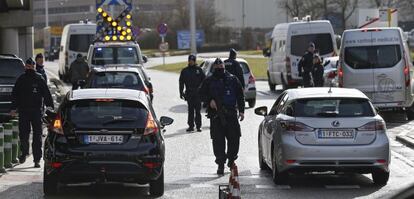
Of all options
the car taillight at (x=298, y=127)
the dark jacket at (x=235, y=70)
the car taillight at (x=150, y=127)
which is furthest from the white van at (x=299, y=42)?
the car taillight at (x=150, y=127)

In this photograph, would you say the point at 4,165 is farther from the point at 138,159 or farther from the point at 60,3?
the point at 60,3

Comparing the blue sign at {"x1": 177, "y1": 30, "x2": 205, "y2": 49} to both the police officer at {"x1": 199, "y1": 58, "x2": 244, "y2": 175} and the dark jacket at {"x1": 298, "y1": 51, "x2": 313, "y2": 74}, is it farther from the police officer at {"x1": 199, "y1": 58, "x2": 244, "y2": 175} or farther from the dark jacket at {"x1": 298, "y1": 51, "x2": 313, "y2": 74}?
the police officer at {"x1": 199, "y1": 58, "x2": 244, "y2": 175}

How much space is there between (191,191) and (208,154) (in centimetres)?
465

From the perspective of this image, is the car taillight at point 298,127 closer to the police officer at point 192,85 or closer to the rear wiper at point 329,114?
the rear wiper at point 329,114

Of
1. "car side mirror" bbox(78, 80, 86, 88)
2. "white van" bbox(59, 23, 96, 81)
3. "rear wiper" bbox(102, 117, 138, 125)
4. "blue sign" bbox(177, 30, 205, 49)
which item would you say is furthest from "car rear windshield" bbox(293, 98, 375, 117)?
"blue sign" bbox(177, 30, 205, 49)

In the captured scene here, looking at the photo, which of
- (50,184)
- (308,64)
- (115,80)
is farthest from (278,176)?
(308,64)

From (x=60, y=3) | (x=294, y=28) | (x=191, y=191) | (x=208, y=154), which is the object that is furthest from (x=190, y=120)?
(x=60, y=3)

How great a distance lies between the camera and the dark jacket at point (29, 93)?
51.5ft

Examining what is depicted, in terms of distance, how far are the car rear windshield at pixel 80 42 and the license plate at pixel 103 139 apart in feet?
114

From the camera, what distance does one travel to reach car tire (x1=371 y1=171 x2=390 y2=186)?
13462mm

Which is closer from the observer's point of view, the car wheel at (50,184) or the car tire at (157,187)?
the car wheel at (50,184)

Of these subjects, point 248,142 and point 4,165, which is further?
point 248,142

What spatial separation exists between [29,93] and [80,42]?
1234 inches

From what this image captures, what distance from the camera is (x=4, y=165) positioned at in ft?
50.9
